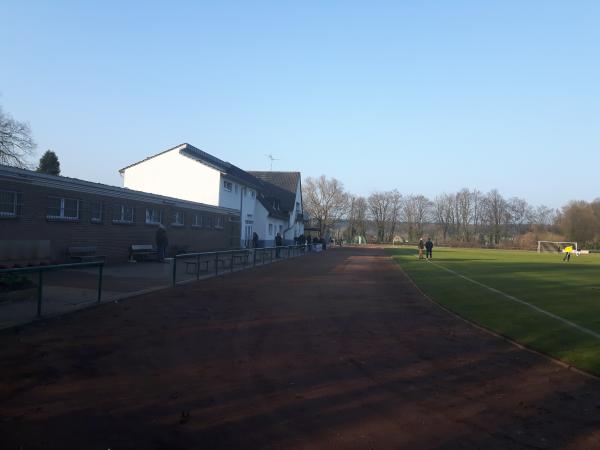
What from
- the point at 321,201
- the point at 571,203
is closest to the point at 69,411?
the point at 321,201

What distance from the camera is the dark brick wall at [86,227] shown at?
54.8 feet

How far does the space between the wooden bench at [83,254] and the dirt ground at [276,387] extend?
9.53 m

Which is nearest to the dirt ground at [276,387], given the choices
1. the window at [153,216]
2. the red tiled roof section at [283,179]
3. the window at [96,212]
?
the window at [96,212]

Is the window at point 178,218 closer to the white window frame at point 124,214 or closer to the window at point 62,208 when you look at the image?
the white window frame at point 124,214

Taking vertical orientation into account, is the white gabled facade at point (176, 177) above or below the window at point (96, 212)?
above

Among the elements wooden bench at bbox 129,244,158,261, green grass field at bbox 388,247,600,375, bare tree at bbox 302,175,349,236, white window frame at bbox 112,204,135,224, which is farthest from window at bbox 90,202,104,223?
bare tree at bbox 302,175,349,236

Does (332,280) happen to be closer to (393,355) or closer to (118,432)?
(393,355)

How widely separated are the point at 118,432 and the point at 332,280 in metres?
15.9

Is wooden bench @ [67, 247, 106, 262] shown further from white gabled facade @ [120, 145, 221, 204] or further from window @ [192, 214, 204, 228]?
white gabled facade @ [120, 145, 221, 204]

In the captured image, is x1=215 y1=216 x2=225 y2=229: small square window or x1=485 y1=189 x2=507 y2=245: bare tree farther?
x1=485 y1=189 x2=507 y2=245: bare tree

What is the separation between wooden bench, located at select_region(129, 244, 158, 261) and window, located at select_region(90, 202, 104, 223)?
8.43 ft

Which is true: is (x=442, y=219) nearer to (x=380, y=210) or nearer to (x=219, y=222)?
(x=380, y=210)

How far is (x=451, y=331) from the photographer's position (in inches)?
396

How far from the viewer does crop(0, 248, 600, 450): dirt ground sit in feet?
15.1
